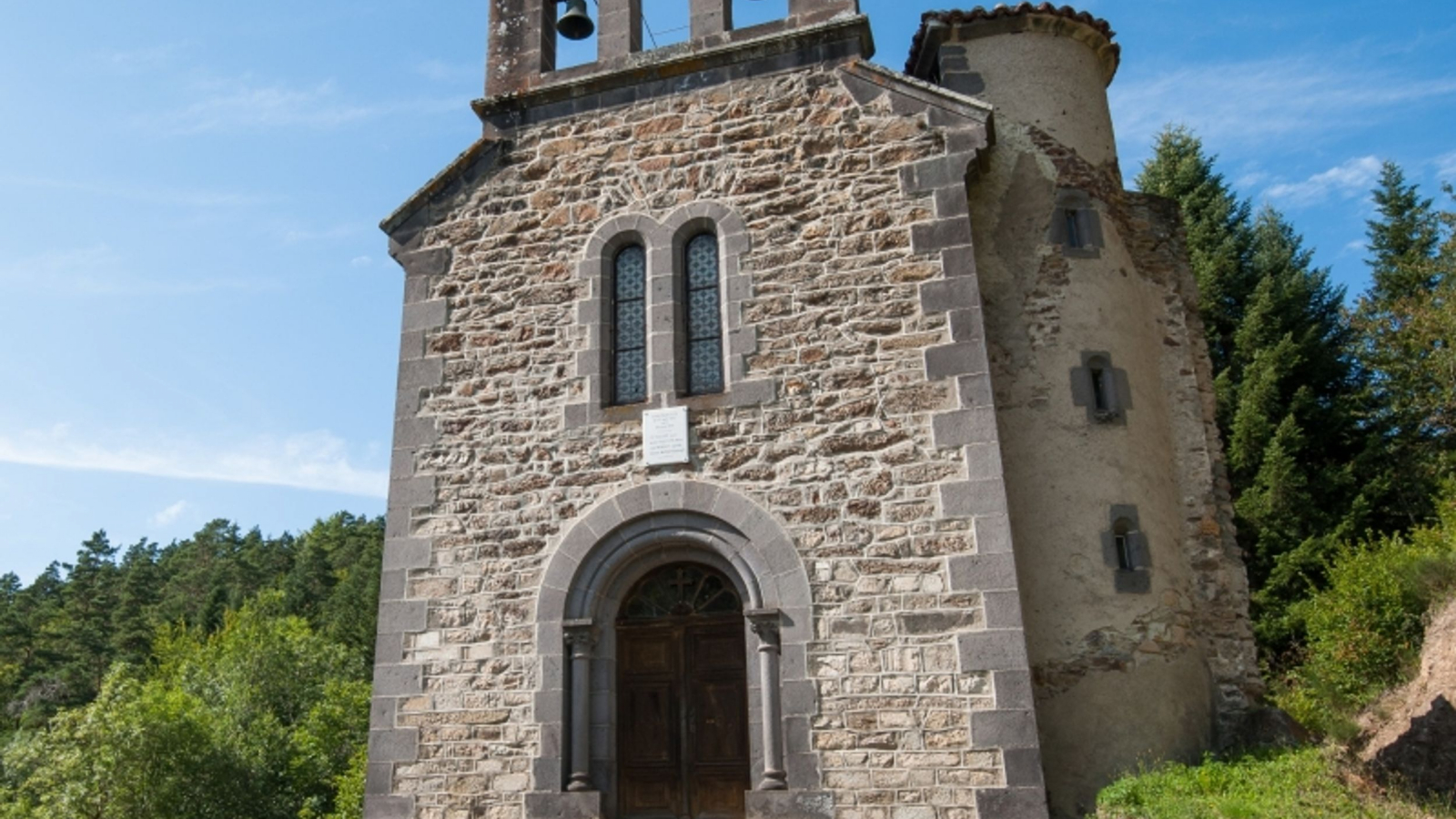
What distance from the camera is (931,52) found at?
439 inches

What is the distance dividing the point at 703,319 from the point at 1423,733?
650 cm

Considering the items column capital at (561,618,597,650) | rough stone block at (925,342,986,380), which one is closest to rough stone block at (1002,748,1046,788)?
rough stone block at (925,342,986,380)

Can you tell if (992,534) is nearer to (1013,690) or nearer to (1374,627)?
(1013,690)

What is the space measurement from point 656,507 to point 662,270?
7.61ft

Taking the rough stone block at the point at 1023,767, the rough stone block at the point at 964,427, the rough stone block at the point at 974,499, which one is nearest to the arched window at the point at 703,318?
the rough stone block at the point at 964,427

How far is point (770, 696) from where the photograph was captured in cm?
828

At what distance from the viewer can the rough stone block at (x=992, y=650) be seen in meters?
7.91

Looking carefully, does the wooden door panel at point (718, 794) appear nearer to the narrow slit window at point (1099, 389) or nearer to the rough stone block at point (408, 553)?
the rough stone block at point (408, 553)

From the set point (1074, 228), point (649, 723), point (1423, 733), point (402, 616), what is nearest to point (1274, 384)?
point (1074, 228)

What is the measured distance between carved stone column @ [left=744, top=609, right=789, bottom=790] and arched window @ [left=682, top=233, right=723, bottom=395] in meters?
2.14

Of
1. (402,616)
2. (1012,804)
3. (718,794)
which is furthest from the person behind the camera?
(402,616)

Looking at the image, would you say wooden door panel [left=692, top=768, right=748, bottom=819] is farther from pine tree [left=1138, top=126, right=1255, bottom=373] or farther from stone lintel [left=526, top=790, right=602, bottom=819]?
pine tree [left=1138, top=126, right=1255, bottom=373]

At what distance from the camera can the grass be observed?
699 centimetres

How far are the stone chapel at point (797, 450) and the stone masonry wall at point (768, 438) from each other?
32 mm
